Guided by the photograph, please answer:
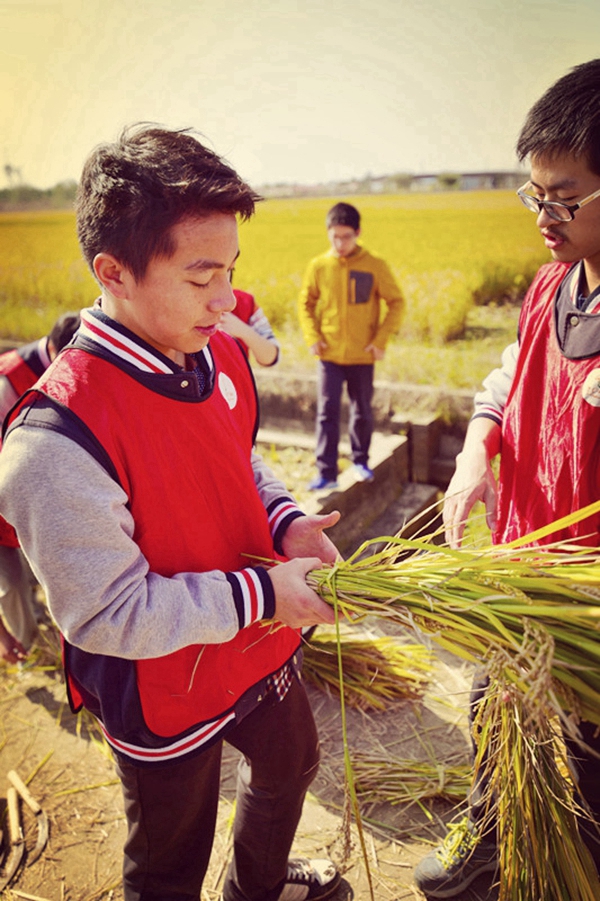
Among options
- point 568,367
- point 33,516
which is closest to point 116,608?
point 33,516

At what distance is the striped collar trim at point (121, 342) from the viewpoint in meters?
1.15

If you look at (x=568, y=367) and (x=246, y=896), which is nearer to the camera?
(x=568, y=367)

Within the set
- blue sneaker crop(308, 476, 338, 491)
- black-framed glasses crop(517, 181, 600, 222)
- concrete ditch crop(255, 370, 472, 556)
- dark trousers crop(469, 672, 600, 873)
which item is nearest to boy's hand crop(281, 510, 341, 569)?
dark trousers crop(469, 672, 600, 873)

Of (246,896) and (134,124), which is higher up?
(134,124)

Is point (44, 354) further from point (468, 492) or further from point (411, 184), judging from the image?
point (411, 184)

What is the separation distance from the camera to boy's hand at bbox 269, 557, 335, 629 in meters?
1.25

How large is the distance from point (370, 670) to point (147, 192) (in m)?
2.39

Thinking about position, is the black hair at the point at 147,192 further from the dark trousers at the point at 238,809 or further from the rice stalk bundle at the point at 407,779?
the rice stalk bundle at the point at 407,779

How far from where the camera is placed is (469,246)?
25.2 ft

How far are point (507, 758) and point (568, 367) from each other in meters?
0.83

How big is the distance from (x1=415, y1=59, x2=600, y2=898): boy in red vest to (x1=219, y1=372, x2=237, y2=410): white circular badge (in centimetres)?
54

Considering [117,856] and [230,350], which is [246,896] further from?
[230,350]

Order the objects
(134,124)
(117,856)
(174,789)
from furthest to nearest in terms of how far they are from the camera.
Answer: (117,856) → (174,789) → (134,124)

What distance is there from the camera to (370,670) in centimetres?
289
